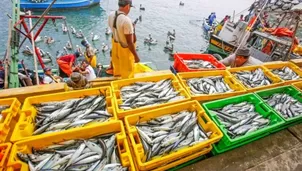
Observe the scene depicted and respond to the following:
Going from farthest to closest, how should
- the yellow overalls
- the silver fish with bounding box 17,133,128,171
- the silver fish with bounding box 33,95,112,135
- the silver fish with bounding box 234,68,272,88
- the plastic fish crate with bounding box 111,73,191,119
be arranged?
the yellow overalls < the silver fish with bounding box 234,68,272,88 < the plastic fish crate with bounding box 111,73,191,119 < the silver fish with bounding box 33,95,112,135 < the silver fish with bounding box 17,133,128,171

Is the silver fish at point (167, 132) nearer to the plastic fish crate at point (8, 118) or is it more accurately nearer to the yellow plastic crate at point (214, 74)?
the yellow plastic crate at point (214, 74)

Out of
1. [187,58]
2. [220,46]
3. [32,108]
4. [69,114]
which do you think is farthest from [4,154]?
[220,46]

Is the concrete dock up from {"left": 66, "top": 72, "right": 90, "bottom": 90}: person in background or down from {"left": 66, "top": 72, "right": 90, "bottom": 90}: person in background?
down

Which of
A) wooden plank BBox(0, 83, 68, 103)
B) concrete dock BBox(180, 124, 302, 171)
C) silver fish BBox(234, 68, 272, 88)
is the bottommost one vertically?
concrete dock BBox(180, 124, 302, 171)

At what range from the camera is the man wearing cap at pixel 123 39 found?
13.7ft

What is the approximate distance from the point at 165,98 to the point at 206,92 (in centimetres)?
86

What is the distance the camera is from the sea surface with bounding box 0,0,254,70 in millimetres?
20453

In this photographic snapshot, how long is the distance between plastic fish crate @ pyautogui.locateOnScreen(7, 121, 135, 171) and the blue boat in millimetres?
28831

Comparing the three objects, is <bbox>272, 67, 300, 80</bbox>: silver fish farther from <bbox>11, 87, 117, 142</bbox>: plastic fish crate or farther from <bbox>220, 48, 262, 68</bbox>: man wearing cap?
<bbox>11, 87, 117, 142</bbox>: plastic fish crate

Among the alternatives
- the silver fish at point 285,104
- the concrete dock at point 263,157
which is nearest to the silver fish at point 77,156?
the concrete dock at point 263,157

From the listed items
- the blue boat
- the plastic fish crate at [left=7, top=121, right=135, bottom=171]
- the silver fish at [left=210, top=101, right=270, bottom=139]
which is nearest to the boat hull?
the silver fish at [left=210, top=101, right=270, bottom=139]

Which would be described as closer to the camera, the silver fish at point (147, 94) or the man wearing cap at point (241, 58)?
the silver fish at point (147, 94)

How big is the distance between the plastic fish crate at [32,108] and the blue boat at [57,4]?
92.0 ft

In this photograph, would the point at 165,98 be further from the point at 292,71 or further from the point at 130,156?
the point at 292,71
